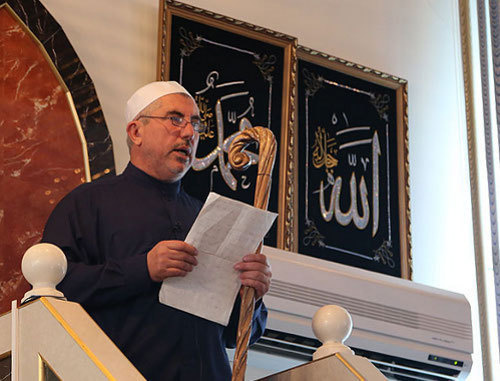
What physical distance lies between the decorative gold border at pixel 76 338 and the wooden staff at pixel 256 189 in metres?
0.58

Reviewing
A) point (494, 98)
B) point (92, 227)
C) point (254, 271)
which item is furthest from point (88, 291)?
point (494, 98)

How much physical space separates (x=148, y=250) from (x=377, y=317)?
190 centimetres

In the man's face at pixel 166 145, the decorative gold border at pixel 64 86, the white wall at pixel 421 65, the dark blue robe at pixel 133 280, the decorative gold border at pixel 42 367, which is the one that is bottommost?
the decorative gold border at pixel 42 367

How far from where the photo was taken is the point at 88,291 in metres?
2.29

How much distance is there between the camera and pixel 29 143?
356 cm

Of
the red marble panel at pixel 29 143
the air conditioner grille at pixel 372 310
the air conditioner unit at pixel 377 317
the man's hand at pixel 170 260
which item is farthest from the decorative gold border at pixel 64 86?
the man's hand at pixel 170 260

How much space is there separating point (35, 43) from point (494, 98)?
2.49m

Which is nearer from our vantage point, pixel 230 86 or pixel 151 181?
pixel 151 181

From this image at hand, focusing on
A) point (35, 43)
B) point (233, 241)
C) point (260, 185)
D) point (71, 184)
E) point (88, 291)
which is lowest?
point (88, 291)

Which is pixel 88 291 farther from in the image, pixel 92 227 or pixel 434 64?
pixel 434 64

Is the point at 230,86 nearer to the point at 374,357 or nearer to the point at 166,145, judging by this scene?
the point at 374,357

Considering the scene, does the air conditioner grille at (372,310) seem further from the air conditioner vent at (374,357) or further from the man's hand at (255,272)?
the man's hand at (255,272)

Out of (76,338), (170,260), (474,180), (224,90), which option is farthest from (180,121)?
(474,180)

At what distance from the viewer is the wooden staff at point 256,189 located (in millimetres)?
2260
